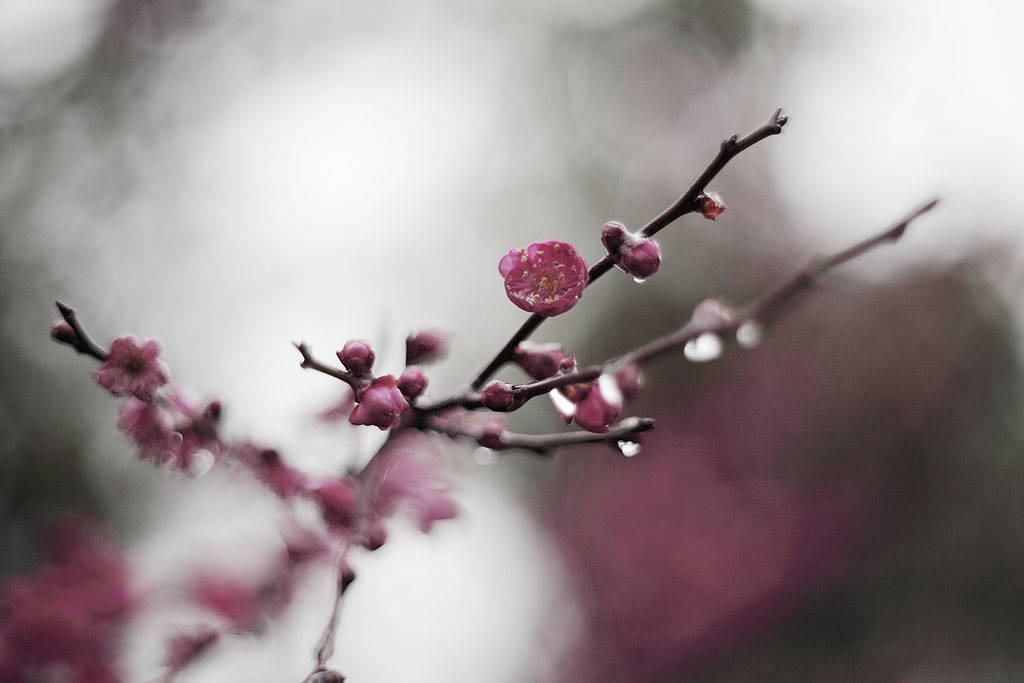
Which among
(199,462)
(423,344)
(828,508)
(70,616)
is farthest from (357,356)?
(828,508)

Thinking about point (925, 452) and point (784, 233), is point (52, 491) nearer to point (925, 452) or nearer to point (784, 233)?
point (925, 452)

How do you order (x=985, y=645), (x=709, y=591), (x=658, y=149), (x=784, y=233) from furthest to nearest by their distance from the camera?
(x=658, y=149), (x=784, y=233), (x=709, y=591), (x=985, y=645)

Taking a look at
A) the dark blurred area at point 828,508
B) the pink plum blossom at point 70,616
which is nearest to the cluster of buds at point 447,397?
the pink plum blossom at point 70,616

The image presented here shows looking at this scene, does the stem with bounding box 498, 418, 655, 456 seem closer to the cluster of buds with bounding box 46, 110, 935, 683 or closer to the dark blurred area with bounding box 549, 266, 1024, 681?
the cluster of buds with bounding box 46, 110, 935, 683

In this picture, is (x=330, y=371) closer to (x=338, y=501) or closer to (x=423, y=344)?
(x=423, y=344)

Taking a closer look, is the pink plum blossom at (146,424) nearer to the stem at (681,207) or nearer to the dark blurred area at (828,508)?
the stem at (681,207)

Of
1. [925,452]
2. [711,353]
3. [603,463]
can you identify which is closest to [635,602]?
[603,463]
